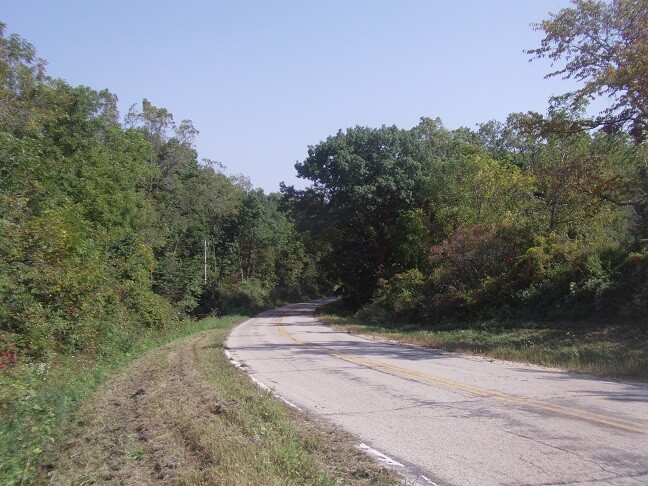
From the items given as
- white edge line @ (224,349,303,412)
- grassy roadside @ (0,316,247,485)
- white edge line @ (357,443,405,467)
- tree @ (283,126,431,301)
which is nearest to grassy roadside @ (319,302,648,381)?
white edge line @ (224,349,303,412)

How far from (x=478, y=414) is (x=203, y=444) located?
4.11m

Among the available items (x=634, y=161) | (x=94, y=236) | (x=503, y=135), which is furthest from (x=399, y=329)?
(x=503, y=135)

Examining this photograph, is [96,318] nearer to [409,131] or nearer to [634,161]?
[634,161]

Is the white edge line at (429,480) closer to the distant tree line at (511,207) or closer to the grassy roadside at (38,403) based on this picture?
the grassy roadside at (38,403)

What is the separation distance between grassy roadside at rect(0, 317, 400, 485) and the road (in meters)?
0.66

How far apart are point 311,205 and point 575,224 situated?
67.1 ft

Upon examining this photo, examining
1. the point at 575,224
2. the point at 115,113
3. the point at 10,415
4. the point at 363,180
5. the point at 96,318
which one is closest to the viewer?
the point at 10,415

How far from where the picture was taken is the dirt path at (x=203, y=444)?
596 centimetres

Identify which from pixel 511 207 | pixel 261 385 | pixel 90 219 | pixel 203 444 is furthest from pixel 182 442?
pixel 511 207

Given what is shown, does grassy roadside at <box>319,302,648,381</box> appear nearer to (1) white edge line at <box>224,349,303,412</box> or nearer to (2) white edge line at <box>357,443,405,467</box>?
(1) white edge line at <box>224,349,303,412</box>

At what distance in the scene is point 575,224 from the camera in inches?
1264

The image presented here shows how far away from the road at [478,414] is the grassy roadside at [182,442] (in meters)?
0.66

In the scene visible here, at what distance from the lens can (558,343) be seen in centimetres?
1712

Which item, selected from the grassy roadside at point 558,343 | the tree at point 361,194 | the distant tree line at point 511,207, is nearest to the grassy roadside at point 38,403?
the grassy roadside at point 558,343
